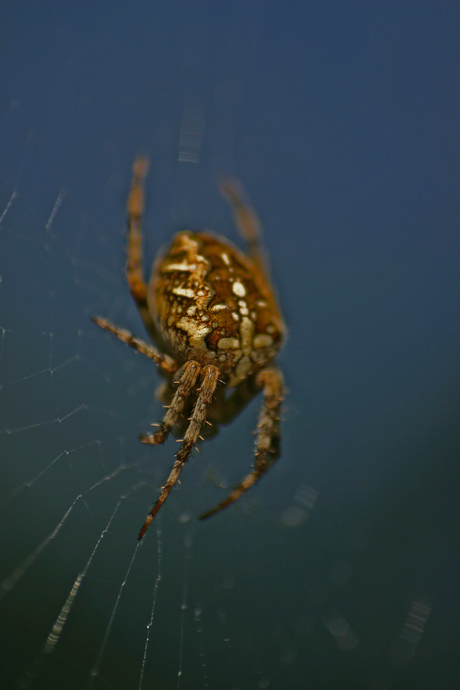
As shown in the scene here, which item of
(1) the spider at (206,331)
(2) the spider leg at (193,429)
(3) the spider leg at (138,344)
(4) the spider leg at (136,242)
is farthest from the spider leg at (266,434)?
(4) the spider leg at (136,242)

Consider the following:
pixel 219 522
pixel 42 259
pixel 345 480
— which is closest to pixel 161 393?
pixel 42 259

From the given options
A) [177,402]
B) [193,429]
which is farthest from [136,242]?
[193,429]

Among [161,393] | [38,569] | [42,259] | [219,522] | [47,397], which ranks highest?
[42,259]

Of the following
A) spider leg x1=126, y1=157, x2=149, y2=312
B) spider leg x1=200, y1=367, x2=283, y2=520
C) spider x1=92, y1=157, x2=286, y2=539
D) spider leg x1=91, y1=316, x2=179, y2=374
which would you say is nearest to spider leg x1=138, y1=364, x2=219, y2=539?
spider x1=92, y1=157, x2=286, y2=539

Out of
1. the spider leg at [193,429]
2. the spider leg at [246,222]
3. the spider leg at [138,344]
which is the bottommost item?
the spider leg at [193,429]

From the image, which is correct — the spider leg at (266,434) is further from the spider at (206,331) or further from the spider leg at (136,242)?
the spider leg at (136,242)

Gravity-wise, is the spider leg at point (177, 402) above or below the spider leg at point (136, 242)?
below

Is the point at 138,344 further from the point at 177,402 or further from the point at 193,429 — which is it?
the point at 193,429

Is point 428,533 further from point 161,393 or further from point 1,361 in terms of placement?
point 1,361
